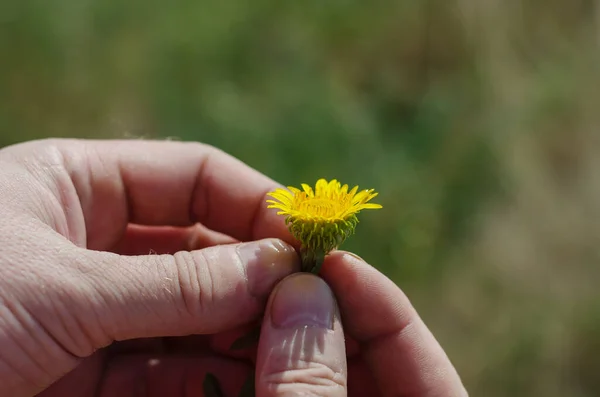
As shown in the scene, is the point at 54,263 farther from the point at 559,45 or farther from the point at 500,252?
the point at 559,45

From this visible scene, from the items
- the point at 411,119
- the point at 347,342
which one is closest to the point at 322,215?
the point at 347,342

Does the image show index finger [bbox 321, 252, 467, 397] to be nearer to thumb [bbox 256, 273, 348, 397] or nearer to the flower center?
thumb [bbox 256, 273, 348, 397]

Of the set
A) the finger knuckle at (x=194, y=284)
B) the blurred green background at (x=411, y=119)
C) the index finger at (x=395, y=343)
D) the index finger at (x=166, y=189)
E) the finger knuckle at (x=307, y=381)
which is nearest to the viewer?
the finger knuckle at (x=307, y=381)

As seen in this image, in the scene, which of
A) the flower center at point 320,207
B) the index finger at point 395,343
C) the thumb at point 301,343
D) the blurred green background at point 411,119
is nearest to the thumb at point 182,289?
the thumb at point 301,343

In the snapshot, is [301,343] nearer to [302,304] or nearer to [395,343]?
[302,304]

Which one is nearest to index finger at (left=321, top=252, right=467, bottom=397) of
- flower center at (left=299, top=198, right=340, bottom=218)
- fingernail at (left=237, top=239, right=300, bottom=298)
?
fingernail at (left=237, top=239, right=300, bottom=298)

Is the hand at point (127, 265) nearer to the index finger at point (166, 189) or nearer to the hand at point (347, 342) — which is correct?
the index finger at point (166, 189)

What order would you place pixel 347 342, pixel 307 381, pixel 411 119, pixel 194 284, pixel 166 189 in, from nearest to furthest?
pixel 307 381 < pixel 194 284 < pixel 347 342 < pixel 166 189 < pixel 411 119
